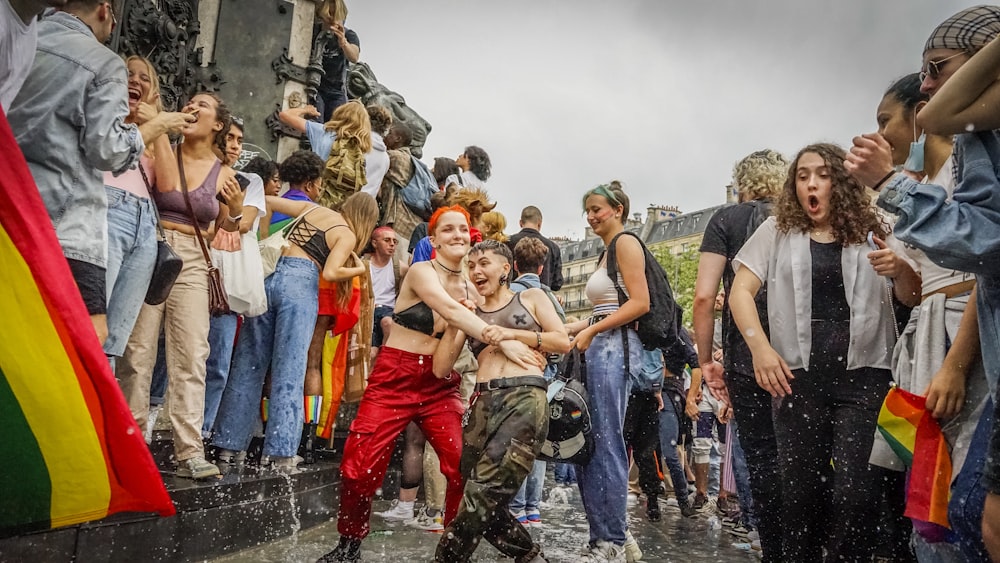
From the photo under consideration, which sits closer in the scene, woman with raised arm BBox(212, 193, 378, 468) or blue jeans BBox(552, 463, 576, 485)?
woman with raised arm BBox(212, 193, 378, 468)

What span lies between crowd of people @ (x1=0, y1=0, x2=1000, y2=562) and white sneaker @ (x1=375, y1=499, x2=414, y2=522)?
2 centimetres

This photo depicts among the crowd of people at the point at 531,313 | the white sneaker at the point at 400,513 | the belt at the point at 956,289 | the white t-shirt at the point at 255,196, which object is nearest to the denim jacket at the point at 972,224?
the crowd of people at the point at 531,313

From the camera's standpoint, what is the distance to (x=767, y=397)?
14.4 ft

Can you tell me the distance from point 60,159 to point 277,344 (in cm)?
264

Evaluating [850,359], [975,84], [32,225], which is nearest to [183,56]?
[32,225]

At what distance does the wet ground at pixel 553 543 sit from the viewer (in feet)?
15.9

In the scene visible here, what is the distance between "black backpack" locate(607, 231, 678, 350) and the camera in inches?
207

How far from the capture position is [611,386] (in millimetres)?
5148

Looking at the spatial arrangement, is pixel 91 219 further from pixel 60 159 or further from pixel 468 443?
pixel 468 443

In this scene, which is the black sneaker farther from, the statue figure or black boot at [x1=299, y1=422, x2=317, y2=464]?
the statue figure

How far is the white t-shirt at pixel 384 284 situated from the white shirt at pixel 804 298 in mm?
4491

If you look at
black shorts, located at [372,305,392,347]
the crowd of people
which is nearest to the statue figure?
black shorts, located at [372,305,392,347]

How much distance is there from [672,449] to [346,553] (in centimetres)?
524

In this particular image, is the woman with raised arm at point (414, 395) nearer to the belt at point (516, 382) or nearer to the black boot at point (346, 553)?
the black boot at point (346, 553)
